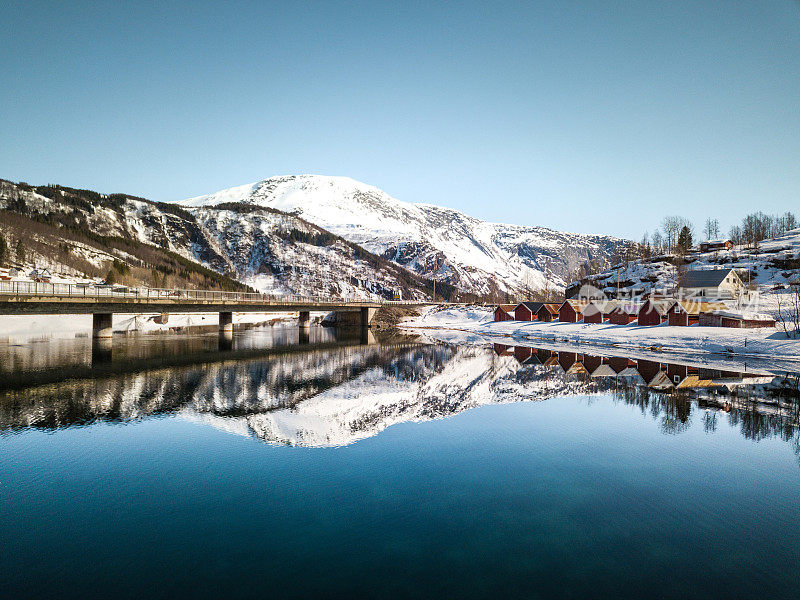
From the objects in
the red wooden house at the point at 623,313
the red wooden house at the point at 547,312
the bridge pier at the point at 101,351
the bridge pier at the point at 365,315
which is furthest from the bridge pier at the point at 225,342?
the red wooden house at the point at 623,313

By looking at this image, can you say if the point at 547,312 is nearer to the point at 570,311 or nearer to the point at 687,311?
the point at 570,311

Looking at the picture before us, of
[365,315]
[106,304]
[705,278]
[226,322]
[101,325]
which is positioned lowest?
[226,322]

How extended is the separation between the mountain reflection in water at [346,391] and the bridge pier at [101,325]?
1402 centimetres

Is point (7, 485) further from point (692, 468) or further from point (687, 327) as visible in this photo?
point (687, 327)

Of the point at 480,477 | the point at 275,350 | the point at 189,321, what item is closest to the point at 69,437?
the point at 480,477

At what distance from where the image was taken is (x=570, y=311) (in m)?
107

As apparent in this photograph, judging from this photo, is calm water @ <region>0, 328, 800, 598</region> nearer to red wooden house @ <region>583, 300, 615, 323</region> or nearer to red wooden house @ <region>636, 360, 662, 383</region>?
red wooden house @ <region>636, 360, 662, 383</region>

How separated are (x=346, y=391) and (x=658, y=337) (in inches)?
2398

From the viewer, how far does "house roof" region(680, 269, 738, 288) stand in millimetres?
119950

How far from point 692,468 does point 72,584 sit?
76.0 ft

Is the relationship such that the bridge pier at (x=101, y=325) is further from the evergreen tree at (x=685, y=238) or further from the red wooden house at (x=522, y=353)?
the evergreen tree at (x=685, y=238)

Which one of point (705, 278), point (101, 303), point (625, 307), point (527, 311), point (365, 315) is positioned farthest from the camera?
point (365, 315)

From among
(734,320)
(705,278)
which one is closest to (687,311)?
(734,320)

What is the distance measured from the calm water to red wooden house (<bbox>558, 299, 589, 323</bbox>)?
69.0m
